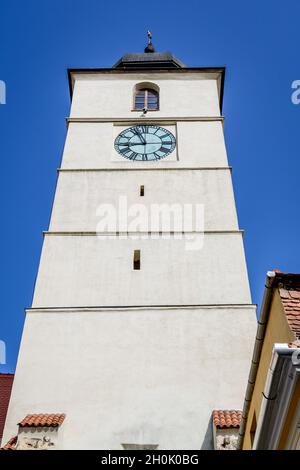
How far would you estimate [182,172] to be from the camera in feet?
54.0

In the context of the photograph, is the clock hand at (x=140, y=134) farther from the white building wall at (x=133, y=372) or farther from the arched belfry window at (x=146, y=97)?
the white building wall at (x=133, y=372)

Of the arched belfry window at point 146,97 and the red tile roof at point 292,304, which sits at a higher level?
the arched belfry window at point 146,97

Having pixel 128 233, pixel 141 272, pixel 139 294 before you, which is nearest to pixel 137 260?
pixel 141 272

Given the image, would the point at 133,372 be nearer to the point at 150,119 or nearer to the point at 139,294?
the point at 139,294

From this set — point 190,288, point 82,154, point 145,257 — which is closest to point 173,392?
point 190,288

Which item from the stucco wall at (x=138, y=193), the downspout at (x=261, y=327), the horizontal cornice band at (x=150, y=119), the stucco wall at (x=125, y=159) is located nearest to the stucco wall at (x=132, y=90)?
the horizontal cornice band at (x=150, y=119)

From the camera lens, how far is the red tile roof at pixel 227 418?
9.77m

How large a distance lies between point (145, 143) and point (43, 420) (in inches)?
397

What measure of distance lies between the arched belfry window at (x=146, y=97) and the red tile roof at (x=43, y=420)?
12.4 m

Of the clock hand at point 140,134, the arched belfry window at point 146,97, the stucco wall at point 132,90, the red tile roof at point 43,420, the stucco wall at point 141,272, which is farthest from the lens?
the arched belfry window at point 146,97

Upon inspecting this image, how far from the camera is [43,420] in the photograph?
400 inches
